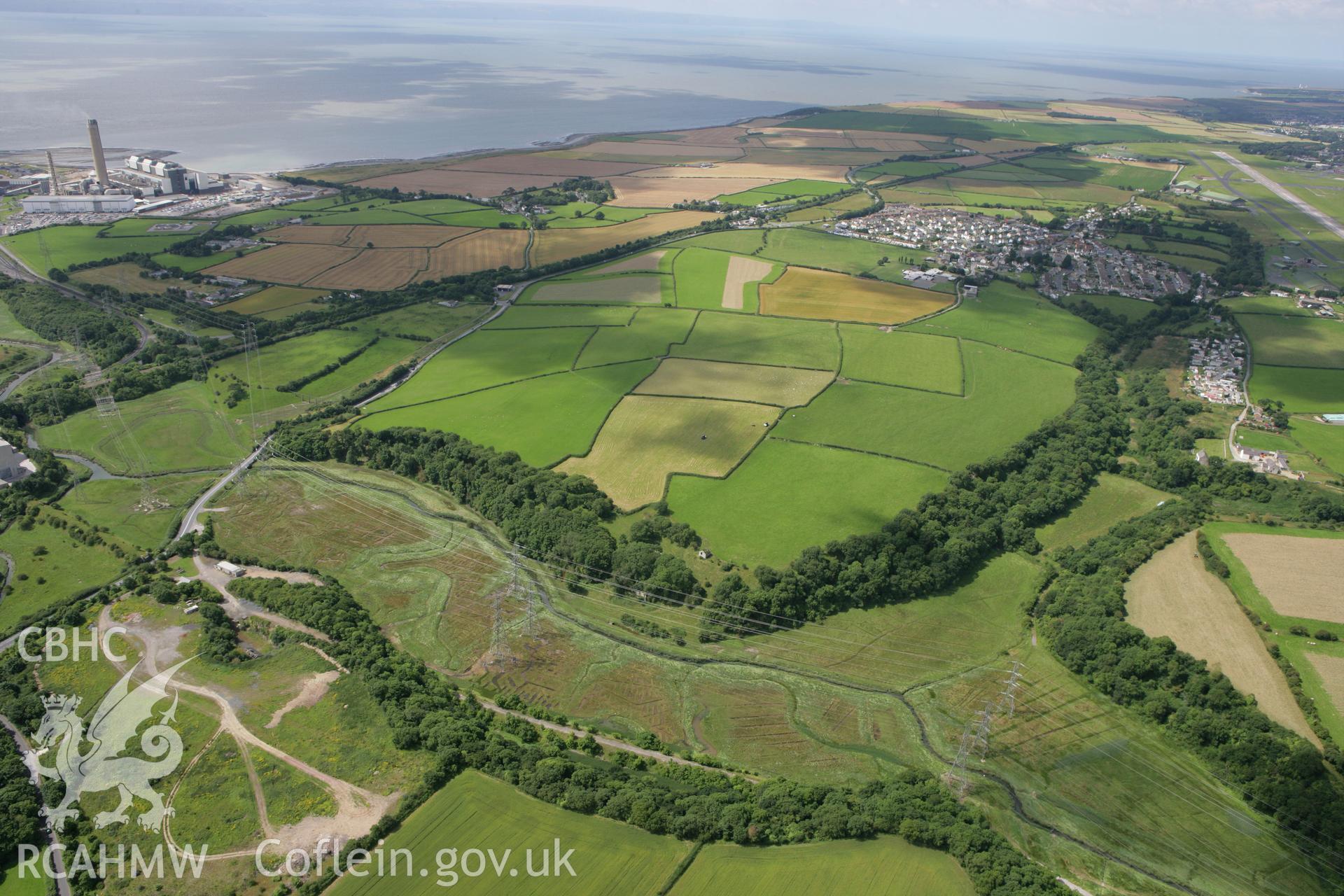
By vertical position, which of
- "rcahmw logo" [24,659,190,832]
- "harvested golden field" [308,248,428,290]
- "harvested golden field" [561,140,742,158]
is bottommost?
"rcahmw logo" [24,659,190,832]

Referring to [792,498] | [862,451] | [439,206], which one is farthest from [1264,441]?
[439,206]

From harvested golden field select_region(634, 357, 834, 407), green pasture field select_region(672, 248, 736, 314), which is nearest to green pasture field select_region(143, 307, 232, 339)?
harvested golden field select_region(634, 357, 834, 407)

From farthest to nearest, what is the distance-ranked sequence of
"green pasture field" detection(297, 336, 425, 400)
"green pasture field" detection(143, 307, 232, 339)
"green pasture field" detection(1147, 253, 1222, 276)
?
"green pasture field" detection(1147, 253, 1222, 276), "green pasture field" detection(143, 307, 232, 339), "green pasture field" detection(297, 336, 425, 400)

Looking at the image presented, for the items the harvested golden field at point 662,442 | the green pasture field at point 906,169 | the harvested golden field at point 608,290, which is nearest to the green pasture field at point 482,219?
the harvested golden field at point 608,290

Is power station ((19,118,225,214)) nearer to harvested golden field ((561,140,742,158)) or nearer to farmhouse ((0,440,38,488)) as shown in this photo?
harvested golden field ((561,140,742,158))

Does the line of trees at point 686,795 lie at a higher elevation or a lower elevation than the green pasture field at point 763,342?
lower

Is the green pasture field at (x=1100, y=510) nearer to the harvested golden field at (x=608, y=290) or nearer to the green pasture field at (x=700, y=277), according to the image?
the green pasture field at (x=700, y=277)

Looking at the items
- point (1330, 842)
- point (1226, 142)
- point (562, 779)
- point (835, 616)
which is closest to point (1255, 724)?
point (1330, 842)
